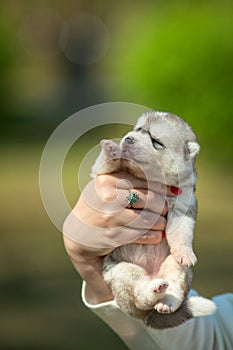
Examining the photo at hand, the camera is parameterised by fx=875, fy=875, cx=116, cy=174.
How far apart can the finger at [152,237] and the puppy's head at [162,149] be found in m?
0.13

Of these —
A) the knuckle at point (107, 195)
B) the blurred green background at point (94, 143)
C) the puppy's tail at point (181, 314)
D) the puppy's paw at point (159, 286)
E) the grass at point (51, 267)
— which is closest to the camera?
the puppy's paw at point (159, 286)

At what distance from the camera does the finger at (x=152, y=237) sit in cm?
213

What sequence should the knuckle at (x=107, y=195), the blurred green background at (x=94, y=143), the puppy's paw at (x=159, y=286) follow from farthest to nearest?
the blurred green background at (x=94, y=143) → the knuckle at (x=107, y=195) → the puppy's paw at (x=159, y=286)

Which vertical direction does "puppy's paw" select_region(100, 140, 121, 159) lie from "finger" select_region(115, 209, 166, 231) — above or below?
above

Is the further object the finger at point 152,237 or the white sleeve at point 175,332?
the white sleeve at point 175,332

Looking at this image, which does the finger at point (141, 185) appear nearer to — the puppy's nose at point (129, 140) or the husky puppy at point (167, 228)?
the husky puppy at point (167, 228)

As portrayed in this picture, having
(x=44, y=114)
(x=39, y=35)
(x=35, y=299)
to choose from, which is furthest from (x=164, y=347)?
(x=39, y=35)

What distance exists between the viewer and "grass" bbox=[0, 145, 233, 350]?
6090 mm

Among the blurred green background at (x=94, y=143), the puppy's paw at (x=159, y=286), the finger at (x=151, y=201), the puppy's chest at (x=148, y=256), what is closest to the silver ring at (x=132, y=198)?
the finger at (x=151, y=201)

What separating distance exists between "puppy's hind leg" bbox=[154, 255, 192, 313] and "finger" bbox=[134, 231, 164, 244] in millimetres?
62

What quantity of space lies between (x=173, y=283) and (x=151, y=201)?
→ 0.22 m

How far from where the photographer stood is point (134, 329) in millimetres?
2439

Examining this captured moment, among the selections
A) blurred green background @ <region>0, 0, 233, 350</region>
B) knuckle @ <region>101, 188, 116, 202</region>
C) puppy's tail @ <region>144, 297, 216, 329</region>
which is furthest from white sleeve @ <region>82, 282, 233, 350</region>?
blurred green background @ <region>0, 0, 233, 350</region>

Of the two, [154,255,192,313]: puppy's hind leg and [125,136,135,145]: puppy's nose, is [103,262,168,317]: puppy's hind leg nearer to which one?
[154,255,192,313]: puppy's hind leg
